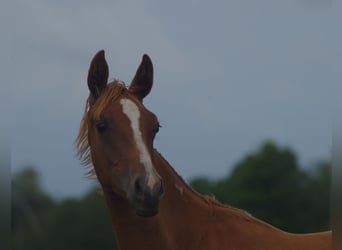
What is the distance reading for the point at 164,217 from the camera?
12.0ft

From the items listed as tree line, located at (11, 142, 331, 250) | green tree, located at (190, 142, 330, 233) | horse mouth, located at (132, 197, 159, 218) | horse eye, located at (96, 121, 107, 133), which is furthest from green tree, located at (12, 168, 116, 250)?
horse mouth, located at (132, 197, 159, 218)

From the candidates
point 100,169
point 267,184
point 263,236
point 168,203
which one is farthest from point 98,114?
point 267,184

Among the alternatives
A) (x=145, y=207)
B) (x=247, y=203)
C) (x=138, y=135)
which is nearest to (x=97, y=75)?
(x=138, y=135)

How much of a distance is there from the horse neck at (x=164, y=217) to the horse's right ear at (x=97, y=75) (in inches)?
23.0

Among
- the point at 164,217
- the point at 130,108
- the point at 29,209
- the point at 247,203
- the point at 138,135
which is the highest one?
the point at 130,108

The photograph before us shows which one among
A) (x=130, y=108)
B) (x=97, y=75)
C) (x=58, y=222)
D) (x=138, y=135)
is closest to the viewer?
(x=138, y=135)

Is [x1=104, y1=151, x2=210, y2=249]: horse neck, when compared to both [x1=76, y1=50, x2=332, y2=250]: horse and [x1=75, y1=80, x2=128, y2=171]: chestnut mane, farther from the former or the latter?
[x1=75, y1=80, x2=128, y2=171]: chestnut mane

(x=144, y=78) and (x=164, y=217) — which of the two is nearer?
(x=164, y=217)

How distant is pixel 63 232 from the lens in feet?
93.2

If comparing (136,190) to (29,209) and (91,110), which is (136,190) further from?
(29,209)

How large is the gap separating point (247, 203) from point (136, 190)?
95.1 ft

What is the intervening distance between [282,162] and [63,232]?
40.0ft

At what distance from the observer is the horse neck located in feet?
11.8

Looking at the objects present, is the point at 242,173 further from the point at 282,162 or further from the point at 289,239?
the point at 289,239
